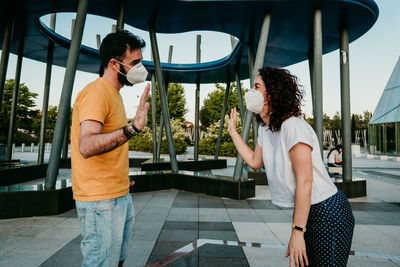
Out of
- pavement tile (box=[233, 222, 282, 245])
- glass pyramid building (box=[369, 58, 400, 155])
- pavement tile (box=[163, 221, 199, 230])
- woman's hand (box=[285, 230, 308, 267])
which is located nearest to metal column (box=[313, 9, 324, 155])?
pavement tile (box=[233, 222, 282, 245])

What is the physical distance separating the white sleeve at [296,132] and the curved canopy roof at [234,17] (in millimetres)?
6625

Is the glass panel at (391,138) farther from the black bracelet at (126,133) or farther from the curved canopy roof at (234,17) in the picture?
the black bracelet at (126,133)

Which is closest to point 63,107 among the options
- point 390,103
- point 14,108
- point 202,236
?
point 202,236

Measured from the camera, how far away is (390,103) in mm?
25828

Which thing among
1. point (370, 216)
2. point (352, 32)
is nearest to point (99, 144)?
point (370, 216)

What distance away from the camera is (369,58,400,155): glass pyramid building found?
2443cm

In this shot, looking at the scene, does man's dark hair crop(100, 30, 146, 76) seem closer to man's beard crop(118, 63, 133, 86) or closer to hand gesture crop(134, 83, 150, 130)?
man's beard crop(118, 63, 133, 86)

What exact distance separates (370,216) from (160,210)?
4.68m

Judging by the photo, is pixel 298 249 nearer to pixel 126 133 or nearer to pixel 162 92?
pixel 126 133

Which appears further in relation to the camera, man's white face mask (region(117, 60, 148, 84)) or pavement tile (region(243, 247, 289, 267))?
pavement tile (region(243, 247, 289, 267))

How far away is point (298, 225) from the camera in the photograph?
5.02 feet

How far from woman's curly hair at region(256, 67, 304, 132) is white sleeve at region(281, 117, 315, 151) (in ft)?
0.27

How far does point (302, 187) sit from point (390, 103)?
102 feet

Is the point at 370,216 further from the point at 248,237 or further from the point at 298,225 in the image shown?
the point at 298,225
